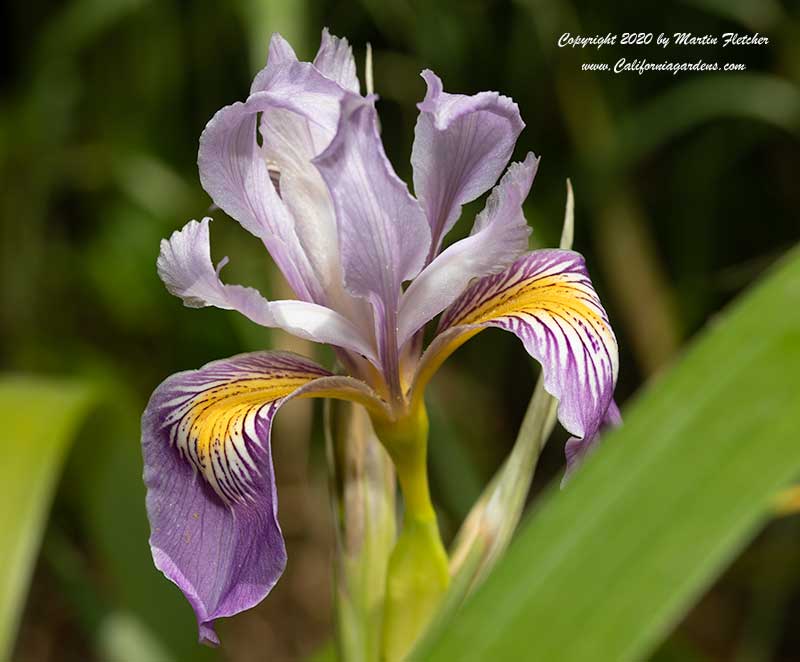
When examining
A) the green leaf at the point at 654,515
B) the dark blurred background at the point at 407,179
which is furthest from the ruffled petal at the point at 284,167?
the dark blurred background at the point at 407,179

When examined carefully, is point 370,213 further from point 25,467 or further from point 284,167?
point 25,467

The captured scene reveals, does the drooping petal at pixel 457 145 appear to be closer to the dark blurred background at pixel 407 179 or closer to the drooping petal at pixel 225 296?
the drooping petal at pixel 225 296

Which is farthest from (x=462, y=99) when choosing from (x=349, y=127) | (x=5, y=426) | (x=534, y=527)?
(x=5, y=426)

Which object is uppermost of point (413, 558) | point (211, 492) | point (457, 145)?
point (457, 145)

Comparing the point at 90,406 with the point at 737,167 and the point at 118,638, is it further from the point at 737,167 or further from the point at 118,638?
the point at 737,167

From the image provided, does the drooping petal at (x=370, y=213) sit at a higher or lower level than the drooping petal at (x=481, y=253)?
higher

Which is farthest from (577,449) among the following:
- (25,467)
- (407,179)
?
(407,179)
